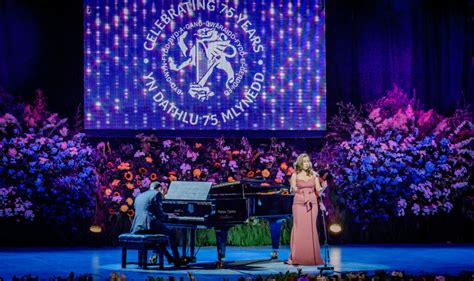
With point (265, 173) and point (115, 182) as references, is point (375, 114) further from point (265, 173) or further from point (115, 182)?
point (115, 182)

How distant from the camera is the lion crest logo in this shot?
12.2 metres

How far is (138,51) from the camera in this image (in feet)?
40.2

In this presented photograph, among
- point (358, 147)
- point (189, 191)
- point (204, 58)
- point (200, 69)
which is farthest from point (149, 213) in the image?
point (358, 147)

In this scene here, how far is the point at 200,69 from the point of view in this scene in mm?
12227

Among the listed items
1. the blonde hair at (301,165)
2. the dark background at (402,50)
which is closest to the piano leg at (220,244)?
the blonde hair at (301,165)

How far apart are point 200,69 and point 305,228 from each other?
13.4 ft

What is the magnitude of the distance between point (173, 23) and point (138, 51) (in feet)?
2.23

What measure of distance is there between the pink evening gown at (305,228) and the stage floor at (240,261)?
178 mm

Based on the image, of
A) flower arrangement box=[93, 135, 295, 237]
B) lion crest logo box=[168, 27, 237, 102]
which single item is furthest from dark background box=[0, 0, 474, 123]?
lion crest logo box=[168, 27, 237, 102]

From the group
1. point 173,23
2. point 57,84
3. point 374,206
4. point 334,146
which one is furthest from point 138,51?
point 374,206

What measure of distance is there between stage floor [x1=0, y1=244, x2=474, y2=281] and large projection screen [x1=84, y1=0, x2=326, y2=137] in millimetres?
2013

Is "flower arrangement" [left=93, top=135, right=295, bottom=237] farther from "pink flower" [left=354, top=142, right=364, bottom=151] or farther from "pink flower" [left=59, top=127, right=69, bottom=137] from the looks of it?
"pink flower" [left=354, top=142, right=364, bottom=151]

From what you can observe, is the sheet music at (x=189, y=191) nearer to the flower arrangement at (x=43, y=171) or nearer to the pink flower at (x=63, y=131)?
the flower arrangement at (x=43, y=171)

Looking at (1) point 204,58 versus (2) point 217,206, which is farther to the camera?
(1) point 204,58
